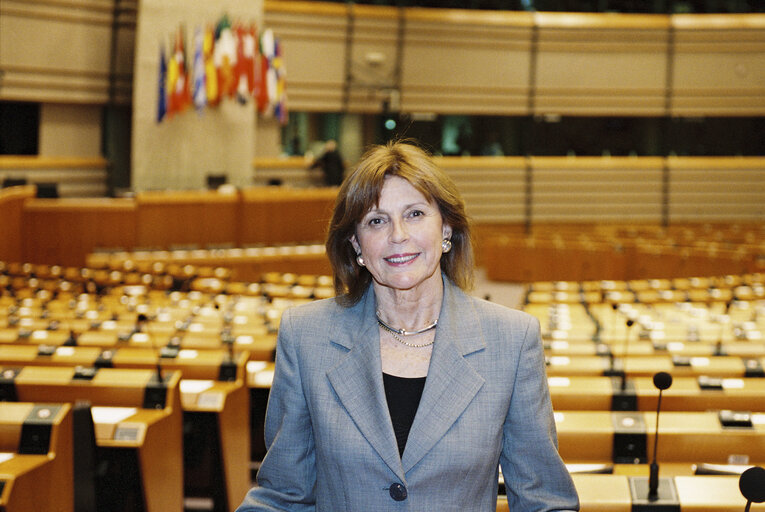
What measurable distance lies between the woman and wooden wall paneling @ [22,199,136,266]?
452 inches

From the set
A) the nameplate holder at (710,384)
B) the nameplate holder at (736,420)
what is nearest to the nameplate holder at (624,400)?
the nameplate holder at (710,384)

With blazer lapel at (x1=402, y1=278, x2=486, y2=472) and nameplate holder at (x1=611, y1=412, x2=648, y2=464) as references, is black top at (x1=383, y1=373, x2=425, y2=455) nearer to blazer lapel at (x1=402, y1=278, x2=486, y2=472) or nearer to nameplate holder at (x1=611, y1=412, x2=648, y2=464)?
blazer lapel at (x1=402, y1=278, x2=486, y2=472)

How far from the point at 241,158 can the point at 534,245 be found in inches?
222

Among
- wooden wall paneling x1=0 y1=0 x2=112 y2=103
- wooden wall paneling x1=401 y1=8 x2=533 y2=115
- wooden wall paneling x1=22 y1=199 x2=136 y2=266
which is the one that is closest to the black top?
wooden wall paneling x1=22 y1=199 x2=136 y2=266

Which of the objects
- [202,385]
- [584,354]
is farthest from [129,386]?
[584,354]

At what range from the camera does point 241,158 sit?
1554cm

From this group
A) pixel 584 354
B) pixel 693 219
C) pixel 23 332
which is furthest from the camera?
pixel 693 219

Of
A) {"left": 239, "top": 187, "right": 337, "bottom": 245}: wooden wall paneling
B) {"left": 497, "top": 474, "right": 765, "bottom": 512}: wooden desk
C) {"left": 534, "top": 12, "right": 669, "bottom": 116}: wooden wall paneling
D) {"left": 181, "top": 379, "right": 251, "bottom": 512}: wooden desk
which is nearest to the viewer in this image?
{"left": 497, "top": 474, "right": 765, "bottom": 512}: wooden desk

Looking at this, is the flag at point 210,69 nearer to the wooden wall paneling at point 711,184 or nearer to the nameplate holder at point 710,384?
the wooden wall paneling at point 711,184

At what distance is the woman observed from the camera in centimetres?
184

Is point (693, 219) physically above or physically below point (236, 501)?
above

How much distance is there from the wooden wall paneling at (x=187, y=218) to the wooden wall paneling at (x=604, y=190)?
26.5 feet

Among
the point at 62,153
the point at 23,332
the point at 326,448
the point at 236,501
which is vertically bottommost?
the point at 236,501

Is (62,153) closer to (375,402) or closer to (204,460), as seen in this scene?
(204,460)
